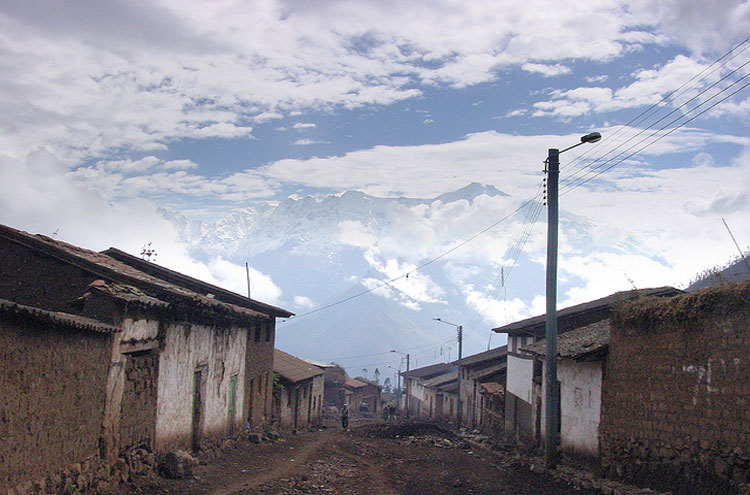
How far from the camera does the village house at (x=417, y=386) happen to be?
228 feet

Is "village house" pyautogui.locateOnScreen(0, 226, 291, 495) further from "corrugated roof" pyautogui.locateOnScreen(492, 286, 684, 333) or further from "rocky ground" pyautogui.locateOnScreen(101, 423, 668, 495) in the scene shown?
"corrugated roof" pyautogui.locateOnScreen(492, 286, 684, 333)

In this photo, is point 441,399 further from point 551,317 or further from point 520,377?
point 551,317

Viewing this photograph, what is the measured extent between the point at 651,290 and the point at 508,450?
8.20 m

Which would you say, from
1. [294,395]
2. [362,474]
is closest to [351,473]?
[362,474]

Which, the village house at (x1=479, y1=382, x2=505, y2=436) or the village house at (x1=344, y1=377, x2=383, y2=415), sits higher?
the village house at (x1=479, y1=382, x2=505, y2=436)

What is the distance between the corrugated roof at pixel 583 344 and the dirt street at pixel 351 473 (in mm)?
3281

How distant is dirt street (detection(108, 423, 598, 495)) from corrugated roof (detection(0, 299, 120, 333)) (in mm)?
3123

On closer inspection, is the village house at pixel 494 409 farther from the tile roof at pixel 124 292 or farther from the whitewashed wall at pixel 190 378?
the tile roof at pixel 124 292

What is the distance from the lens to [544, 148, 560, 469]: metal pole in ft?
57.5

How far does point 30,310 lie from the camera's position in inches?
350

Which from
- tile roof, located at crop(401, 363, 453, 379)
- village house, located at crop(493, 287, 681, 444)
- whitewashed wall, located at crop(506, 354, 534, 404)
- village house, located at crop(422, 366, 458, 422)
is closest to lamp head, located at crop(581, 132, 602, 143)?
village house, located at crop(493, 287, 681, 444)

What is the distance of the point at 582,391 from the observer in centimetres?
1812

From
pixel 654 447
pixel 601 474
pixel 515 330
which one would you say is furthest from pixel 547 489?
pixel 515 330

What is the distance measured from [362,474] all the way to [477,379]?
2414 cm
